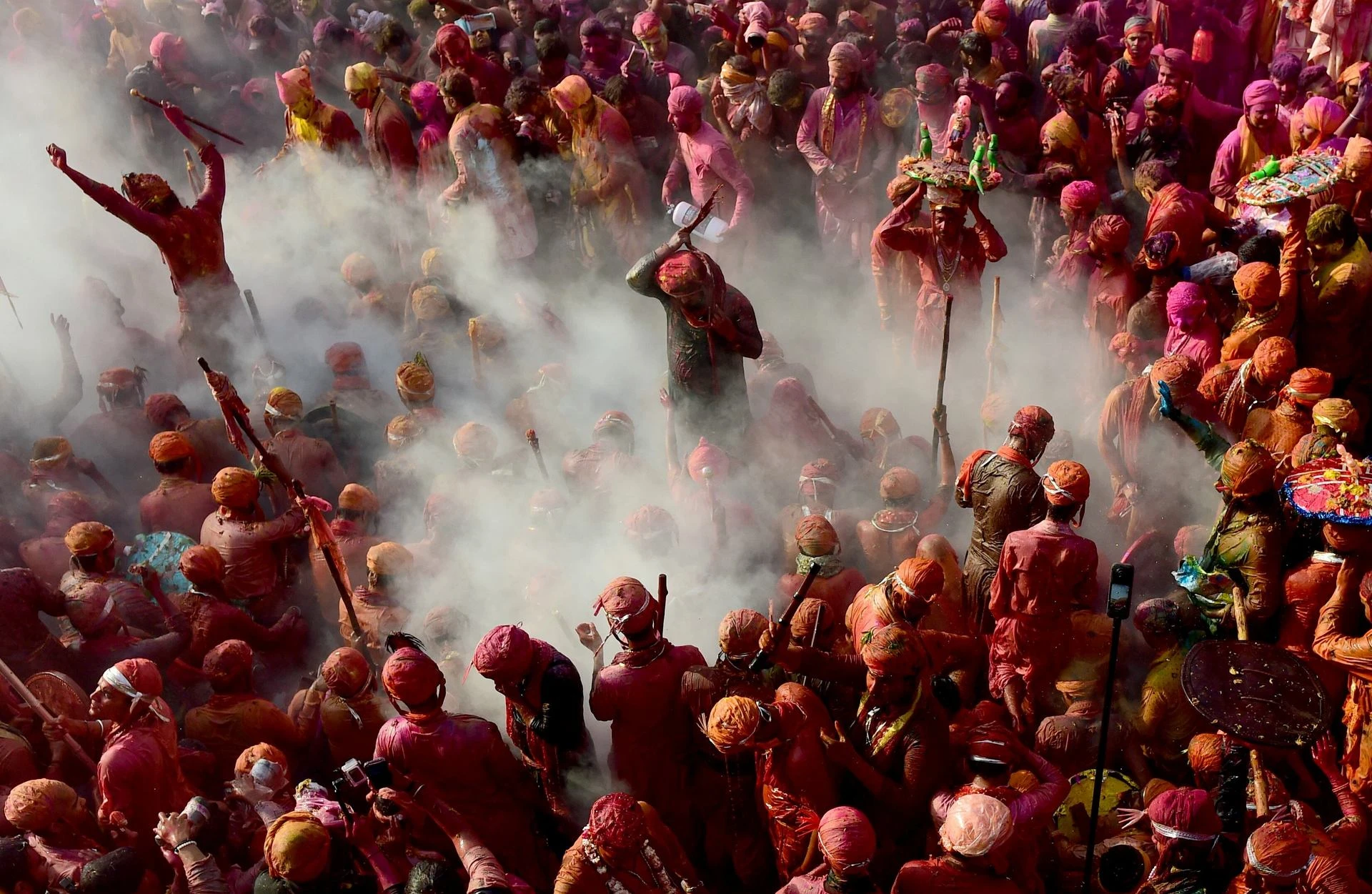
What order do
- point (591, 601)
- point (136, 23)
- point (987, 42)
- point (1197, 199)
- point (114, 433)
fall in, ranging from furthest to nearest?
point (136, 23), point (987, 42), point (114, 433), point (1197, 199), point (591, 601)

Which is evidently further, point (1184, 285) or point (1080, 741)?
point (1184, 285)

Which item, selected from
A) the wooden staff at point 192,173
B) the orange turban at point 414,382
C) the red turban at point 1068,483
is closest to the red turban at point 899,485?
the red turban at point 1068,483

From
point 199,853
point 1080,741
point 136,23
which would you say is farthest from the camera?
point 136,23

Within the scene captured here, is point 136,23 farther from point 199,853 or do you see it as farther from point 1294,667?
point 1294,667

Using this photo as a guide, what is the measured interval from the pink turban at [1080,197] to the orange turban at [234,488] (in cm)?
563

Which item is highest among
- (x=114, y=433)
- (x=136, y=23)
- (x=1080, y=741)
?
(x=136, y=23)

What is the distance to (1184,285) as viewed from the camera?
668 cm

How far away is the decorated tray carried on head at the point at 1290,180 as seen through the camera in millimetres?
5863

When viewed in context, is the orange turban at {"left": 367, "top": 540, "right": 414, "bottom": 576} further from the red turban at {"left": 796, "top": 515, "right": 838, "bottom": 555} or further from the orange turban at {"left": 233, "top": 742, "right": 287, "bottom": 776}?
the red turban at {"left": 796, "top": 515, "right": 838, "bottom": 555}

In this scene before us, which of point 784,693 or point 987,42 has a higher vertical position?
point 987,42

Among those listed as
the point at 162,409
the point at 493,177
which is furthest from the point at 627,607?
the point at 493,177

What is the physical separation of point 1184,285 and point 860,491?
2315 millimetres

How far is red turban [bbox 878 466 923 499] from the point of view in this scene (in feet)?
19.9

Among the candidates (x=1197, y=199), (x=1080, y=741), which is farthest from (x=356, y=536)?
(x=1197, y=199)
